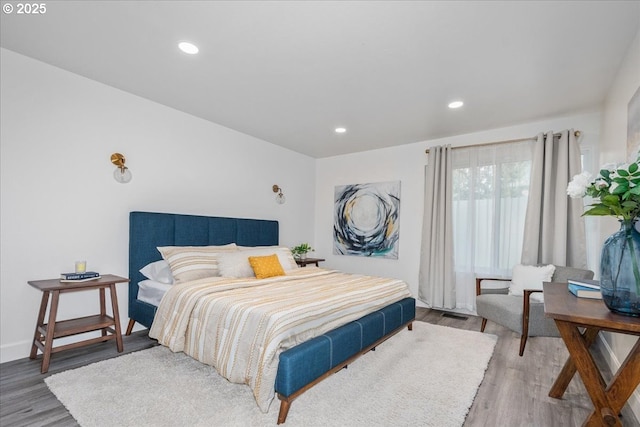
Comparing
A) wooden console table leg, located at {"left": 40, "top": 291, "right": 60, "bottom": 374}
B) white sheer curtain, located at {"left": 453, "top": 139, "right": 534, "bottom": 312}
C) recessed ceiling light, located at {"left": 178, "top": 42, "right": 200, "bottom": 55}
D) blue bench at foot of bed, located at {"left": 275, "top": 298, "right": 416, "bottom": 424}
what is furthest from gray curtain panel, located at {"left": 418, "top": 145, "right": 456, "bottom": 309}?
wooden console table leg, located at {"left": 40, "top": 291, "right": 60, "bottom": 374}

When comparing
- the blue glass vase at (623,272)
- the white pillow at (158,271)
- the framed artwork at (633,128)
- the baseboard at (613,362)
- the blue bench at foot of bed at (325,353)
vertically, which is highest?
the framed artwork at (633,128)

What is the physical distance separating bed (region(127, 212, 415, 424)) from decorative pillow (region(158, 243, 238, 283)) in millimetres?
228

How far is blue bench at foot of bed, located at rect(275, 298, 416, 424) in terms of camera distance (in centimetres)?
182

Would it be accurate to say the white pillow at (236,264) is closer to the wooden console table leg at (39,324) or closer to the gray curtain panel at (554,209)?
the wooden console table leg at (39,324)

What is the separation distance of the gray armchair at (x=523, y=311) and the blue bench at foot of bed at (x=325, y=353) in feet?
3.77

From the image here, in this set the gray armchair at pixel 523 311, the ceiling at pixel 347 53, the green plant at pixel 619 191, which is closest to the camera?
the green plant at pixel 619 191

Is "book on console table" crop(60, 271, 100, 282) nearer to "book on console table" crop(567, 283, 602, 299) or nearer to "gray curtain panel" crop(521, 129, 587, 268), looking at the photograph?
"book on console table" crop(567, 283, 602, 299)

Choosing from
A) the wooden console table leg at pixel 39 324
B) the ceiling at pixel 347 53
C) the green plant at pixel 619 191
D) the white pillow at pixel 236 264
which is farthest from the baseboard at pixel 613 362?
the wooden console table leg at pixel 39 324

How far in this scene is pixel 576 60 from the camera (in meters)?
2.43

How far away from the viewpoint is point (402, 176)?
16.1 feet

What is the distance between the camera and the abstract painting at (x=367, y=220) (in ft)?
16.3

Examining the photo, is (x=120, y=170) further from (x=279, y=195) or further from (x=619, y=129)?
(x=619, y=129)

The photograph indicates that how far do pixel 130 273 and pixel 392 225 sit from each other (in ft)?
11.9

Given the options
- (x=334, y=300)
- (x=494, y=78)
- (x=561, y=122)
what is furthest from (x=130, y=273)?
(x=561, y=122)
